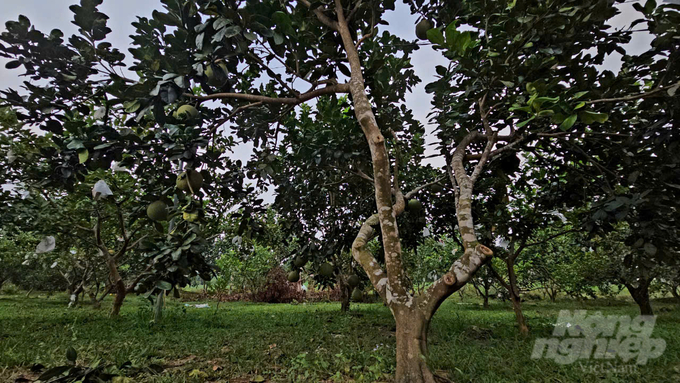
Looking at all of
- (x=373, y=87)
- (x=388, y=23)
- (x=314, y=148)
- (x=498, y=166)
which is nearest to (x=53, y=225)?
(x=314, y=148)

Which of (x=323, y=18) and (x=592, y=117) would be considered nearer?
(x=592, y=117)

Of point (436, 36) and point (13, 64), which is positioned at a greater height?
point (436, 36)

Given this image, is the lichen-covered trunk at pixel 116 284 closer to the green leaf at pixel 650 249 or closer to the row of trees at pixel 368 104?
the row of trees at pixel 368 104

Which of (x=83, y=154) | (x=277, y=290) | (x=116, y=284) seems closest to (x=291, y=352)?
(x=83, y=154)

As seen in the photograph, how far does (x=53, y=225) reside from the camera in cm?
600

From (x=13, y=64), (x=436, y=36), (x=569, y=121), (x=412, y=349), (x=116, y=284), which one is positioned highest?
(x=436, y=36)

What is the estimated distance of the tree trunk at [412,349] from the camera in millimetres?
2219

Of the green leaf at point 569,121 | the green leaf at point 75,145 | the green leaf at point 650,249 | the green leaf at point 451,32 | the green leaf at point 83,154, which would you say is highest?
the green leaf at point 451,32

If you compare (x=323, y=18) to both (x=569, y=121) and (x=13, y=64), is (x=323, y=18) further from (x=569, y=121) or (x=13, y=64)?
(x=13, y=64)

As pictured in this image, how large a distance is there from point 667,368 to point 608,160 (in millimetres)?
2221

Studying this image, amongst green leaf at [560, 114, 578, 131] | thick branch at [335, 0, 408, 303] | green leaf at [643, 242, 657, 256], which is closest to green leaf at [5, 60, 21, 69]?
thick branch at [335, 0, 408, 303]

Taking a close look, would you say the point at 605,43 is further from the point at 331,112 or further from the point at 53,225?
the point at 53,225

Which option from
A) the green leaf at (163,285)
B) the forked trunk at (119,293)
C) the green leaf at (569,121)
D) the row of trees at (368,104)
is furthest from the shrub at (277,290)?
the green leaf at (569,121)

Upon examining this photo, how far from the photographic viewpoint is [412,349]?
2254mm
